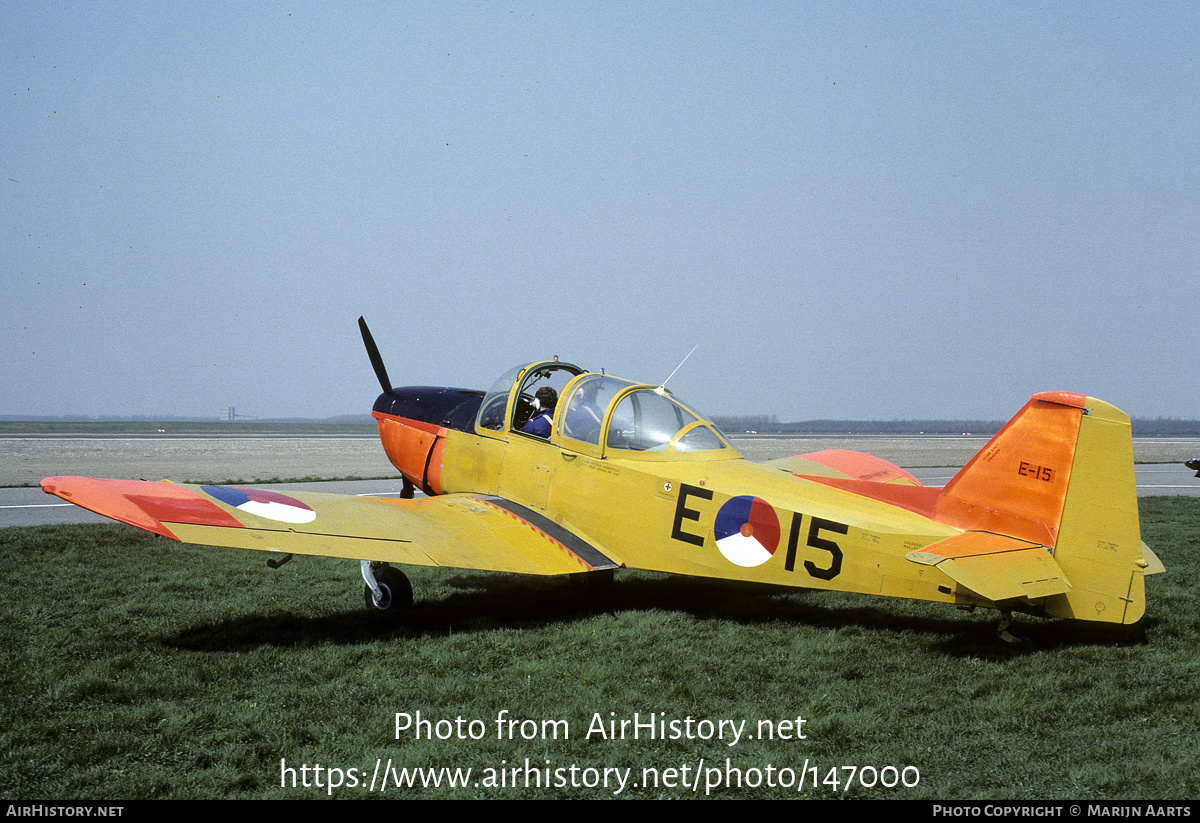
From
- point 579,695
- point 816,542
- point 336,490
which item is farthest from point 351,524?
point 336,490

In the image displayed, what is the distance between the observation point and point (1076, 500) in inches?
214

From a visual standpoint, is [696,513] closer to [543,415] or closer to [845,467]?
[543,415]

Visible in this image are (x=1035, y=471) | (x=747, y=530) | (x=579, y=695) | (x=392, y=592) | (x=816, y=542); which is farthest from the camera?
(x=392, y=592)

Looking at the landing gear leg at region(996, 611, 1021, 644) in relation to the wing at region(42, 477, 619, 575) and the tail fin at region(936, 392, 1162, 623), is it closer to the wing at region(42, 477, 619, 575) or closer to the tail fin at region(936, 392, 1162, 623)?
the tail fin at region(936, 392, 1162, 623)

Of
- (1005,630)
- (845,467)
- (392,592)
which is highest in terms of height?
(845,467)

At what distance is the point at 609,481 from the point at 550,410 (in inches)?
51.9

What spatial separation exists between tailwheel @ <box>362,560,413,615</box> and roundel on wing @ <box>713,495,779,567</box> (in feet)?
9.08

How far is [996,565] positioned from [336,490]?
48.6 ft

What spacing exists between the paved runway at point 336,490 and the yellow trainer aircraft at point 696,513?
644 centimetres

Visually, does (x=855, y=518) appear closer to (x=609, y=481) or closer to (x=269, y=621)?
(x=609, y=481)

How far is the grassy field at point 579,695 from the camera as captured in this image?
3748mm

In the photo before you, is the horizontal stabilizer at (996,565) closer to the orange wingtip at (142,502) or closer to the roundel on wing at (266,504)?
the roundel on wing at (266,504)

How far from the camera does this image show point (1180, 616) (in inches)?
261
